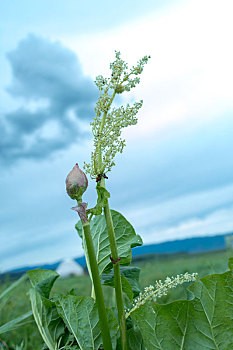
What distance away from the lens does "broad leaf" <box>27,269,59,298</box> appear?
1.42 meters

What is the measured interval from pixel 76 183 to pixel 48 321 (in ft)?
1.99

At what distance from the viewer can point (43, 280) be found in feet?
4.66

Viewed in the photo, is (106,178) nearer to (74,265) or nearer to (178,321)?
(178,321)

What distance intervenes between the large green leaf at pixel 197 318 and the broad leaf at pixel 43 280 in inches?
19.0

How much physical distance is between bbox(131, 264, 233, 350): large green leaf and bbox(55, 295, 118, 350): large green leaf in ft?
0.67

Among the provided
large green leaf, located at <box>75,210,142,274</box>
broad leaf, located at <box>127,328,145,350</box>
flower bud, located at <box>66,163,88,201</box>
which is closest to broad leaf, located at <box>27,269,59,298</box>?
large green leaf, located at <box>75,210,142,274</box>

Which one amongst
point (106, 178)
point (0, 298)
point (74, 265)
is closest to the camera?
point (106, 178)

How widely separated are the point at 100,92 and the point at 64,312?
2.31ft

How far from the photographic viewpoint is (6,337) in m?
2.29

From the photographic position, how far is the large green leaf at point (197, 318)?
1009 mm

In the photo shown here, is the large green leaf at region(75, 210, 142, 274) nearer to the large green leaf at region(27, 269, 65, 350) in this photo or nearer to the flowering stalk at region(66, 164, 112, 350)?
the large green leaf at region(27, 269, 65, 350)

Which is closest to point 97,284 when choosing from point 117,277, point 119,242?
point 117,277

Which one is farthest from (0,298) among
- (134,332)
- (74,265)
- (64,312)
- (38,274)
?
(74,265)

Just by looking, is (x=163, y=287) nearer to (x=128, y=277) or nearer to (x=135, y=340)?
(x=135, y=340)
